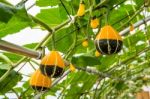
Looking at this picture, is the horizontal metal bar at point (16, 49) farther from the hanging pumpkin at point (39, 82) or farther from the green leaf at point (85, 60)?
the green leaf at point (85, 60)

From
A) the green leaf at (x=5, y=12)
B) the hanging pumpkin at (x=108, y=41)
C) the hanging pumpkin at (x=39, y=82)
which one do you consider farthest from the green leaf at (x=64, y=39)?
the green leaf at (x=5, y=12)

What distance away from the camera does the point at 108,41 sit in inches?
33.9

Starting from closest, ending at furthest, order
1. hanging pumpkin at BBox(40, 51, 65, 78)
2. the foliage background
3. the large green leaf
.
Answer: hanging pumpkin at BBox(40, 51, 65, 78) → the foliage background → the large green leaf

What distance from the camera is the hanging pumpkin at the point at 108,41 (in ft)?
2.82

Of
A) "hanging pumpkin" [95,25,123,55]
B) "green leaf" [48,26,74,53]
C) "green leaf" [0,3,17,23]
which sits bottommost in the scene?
"hanging pumpkin" [95,25,123,55]

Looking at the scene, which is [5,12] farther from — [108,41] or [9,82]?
[9,82]

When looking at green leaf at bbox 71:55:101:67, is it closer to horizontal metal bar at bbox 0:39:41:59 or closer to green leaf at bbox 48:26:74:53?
green leaf at bbox 48:26:74:53

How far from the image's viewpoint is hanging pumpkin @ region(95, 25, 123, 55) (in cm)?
86

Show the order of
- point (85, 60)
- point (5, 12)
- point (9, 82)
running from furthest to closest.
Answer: point (9, 82)
point (85, 60)
point (5, 12)

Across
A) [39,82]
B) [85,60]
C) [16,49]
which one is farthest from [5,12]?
[85,60]

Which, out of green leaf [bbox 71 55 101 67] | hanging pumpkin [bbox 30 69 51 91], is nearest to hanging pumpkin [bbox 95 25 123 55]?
hanging pumpkin [bbox 30 69 51 91]

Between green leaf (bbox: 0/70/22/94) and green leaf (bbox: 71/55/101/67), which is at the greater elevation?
green leaf (bbox: 0/70/22/94)

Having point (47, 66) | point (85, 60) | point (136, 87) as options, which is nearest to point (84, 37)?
point (85, 60)

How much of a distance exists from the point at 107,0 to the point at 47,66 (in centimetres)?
28
